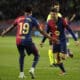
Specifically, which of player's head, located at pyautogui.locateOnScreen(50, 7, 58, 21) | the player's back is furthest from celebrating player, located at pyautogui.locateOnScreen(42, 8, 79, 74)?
the player's back

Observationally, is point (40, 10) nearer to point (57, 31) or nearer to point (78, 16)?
point (78, 16)

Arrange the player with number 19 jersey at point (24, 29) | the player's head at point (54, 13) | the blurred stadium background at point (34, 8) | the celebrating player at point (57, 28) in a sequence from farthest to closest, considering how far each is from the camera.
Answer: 1. the blurred stadium background at point (34, 8)
2. the celebrating player at point (57, 28)
3. the player's head at point (54, 13)
4. the player with number 19 jersey at point (24, 29)

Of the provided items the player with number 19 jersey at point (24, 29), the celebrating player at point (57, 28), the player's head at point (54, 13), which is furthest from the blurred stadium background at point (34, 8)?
the player with number 19 jersey at point (24, 29)

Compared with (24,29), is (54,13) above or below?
below

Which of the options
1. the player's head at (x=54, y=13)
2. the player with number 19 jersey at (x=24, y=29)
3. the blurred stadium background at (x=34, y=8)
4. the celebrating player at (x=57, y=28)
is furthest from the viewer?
the blurred stadium background at (x=34, y=8)

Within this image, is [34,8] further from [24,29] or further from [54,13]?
[24,29]

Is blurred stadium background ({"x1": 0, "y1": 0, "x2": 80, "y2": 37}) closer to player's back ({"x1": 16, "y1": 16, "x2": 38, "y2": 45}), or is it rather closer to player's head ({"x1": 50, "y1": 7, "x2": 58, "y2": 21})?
player's head ({"x1": 50, "y1": 7, "x2": 58, "y2": 21})

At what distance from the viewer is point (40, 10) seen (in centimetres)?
7431

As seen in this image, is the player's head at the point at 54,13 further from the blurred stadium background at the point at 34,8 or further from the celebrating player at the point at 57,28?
the blurred stadium background at the point at 34,8

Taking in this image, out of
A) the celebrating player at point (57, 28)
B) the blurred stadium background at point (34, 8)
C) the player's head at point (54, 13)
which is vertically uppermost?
the player's head at point (54, 13)

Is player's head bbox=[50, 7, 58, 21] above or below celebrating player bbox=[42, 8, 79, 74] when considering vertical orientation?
above

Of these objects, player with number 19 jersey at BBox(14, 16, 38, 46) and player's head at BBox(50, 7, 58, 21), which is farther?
player's head at BBox(50, 7, 58, 21)

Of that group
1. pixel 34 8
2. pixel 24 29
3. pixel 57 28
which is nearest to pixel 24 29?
pixel 24 29

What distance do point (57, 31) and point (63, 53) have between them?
1317 mm
